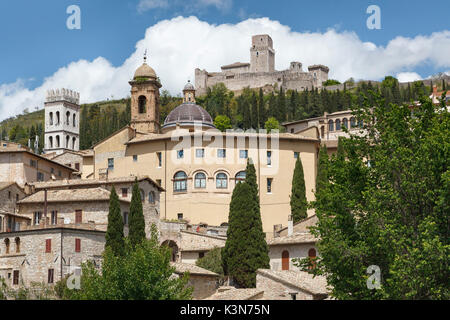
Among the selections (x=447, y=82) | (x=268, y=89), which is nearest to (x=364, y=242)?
(x=447, y=82)

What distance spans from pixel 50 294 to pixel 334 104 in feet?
252

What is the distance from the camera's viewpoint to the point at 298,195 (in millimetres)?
60531

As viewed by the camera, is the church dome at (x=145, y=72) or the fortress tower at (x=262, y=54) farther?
the fortress tower at (x=262, y=54)

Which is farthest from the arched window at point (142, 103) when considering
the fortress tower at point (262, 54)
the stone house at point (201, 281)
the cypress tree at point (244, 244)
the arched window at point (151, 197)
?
the fortress tower at point (262, 54)

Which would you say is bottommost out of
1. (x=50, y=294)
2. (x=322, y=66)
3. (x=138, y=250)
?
(x=50, y=294)

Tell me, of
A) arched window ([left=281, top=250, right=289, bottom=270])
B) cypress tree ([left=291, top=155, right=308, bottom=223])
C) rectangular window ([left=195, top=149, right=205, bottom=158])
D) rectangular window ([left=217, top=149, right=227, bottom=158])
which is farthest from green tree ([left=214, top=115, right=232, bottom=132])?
arched window ([left=281, top=250, right=289, bottom=270])

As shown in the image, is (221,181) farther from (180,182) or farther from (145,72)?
(145,72)

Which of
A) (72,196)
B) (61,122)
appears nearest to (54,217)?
(72,196)

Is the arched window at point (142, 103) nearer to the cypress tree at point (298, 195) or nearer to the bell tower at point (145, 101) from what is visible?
the bell tower at point (145, 101)

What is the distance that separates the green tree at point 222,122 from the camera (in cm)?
10331

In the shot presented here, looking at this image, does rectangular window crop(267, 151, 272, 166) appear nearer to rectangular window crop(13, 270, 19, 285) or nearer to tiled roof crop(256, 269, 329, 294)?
tiled roof crop(256, 269, 329, 294)

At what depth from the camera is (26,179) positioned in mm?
61719

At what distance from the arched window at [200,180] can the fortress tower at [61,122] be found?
4628cm
